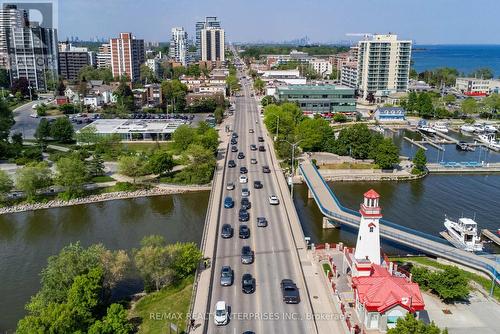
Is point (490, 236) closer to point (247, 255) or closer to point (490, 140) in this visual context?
point (247, 255)

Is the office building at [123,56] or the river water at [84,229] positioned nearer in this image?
the river water at [84,229]

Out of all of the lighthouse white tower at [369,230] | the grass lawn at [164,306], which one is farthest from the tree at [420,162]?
the grass lawn at [164,306]

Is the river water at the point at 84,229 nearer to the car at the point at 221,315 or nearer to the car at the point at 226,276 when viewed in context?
the car at the point at 226,276

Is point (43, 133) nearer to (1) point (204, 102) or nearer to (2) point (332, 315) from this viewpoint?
(1) point (204, 102)

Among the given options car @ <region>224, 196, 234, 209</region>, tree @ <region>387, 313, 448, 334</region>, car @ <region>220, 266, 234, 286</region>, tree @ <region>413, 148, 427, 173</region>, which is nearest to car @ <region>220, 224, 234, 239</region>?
car @ <region>224, 196, 234, 209</region>

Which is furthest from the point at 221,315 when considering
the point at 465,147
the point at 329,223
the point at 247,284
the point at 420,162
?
the point at 465,147

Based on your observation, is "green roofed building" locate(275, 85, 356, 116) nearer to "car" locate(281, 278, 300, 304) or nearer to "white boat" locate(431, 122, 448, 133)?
"white boat" locate(431, 122, 448, 133)
